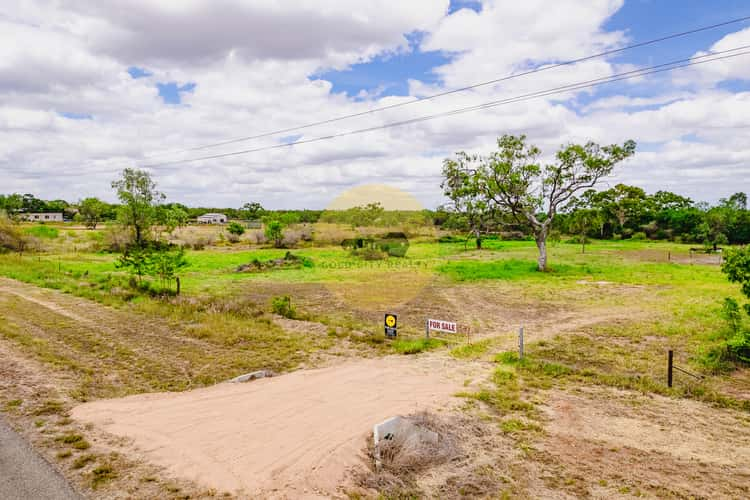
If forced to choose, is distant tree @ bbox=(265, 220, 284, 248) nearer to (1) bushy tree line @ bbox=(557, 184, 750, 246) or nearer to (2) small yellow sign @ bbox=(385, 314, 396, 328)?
(1) bushy tree line @ bbox=(557, 184, 750, 246)

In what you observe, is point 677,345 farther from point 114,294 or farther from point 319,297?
point 114,294

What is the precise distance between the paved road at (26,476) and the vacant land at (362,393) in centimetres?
21

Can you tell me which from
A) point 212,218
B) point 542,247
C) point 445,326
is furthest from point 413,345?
point 212,218

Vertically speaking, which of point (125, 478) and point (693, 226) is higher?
point (693, 226)

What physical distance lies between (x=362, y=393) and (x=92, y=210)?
3193 inches

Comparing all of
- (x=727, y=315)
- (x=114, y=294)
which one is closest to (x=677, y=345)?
(x=727, y=315)

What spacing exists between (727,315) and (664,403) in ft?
21.2

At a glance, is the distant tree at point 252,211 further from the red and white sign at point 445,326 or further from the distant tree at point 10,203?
the red and white sign at point 445,326

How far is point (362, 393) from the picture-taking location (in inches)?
373

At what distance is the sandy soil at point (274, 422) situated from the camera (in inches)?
247

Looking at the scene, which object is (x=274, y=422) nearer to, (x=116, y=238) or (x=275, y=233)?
(x=116, y=238)

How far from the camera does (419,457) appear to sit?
22.2 ft

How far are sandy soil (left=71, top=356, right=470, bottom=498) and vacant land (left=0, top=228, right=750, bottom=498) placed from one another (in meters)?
0.04

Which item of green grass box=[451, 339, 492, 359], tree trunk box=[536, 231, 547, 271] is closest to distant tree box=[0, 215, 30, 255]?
green grass box=[451, 339, 492, 359]
